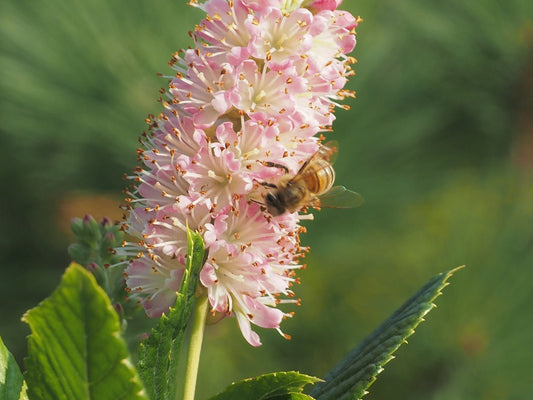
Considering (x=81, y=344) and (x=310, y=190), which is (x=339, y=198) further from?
(x=81, y=344)

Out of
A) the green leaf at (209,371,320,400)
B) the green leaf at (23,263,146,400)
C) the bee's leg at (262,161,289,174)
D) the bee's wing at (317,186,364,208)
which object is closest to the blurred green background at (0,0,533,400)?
the bee's wing at (317,186,364,208)

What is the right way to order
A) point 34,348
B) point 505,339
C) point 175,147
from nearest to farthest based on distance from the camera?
point 34,348 < point 175,147 < point 505,339

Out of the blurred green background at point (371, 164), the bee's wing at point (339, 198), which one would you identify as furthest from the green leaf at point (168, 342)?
the blurred green background at point (371, 164)

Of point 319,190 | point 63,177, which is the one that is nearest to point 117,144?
point 63,177

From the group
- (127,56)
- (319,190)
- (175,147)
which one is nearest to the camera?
(175,147)

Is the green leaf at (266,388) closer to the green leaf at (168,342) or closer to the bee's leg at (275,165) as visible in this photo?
the green leaf at (168,342)

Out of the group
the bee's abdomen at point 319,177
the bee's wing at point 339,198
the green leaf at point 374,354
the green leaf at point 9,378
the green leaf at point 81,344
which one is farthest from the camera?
the bee's wing at point 339,198

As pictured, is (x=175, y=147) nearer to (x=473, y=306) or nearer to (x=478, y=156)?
(x=473, y=306)
